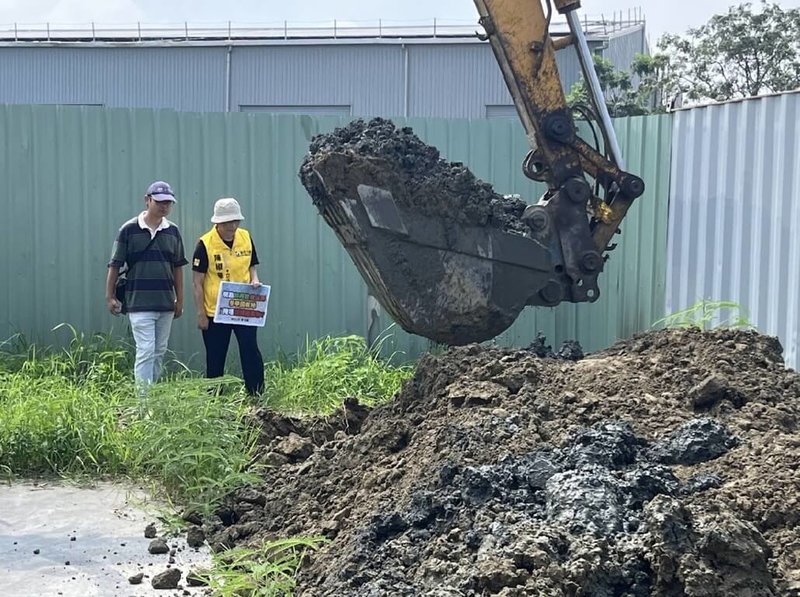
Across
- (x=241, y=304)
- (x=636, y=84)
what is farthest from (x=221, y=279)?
(x=636, y=84)

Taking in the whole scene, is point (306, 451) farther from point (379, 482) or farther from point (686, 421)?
point (686, 421)

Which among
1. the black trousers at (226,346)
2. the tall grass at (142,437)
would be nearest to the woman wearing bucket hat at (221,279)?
the black trousers at (226,346)

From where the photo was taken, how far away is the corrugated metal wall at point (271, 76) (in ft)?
86.3

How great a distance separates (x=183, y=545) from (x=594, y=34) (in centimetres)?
2358

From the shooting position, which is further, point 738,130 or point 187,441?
point 738,130

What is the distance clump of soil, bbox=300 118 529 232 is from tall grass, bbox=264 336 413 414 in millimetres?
1754

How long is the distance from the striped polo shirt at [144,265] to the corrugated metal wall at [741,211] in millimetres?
3642

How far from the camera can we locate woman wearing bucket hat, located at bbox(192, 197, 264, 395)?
8055mm

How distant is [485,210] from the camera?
22.5 feet

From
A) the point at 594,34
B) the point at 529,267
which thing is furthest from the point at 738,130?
the point at 594,34

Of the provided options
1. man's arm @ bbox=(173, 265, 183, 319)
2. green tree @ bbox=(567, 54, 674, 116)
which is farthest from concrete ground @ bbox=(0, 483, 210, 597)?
green tree @ bbox=(567, 54, 674, 116)

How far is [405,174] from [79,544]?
9.32 feet

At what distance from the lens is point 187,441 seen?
6035 mm

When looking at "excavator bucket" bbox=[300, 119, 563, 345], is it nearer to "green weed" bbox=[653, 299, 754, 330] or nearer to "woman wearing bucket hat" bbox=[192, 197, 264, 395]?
"green weed" bbox=[653, 299, 754, 330]
